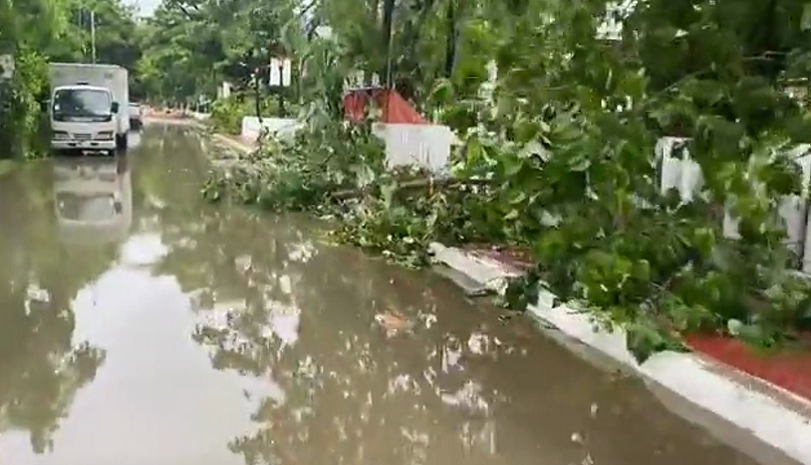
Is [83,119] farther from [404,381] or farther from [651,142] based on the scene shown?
[651,142]

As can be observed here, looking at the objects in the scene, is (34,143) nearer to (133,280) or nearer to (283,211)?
(283,211)

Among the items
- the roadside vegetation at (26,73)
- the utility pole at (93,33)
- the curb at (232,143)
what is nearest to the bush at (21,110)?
the roadside vegetation at (26,73)

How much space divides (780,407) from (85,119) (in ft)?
88.6

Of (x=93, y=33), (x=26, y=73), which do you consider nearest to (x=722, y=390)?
(x=26, y=73)

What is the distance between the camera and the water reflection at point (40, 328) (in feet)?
22.4

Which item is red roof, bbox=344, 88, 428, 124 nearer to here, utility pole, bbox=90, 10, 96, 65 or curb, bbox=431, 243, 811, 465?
curb, bbox=431, 243, 811, 465

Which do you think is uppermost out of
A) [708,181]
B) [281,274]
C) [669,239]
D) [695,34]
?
[695,34]

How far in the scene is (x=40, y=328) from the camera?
909cm

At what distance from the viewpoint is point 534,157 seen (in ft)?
21.8

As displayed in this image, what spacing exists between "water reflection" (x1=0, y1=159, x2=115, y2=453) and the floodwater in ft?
0.08

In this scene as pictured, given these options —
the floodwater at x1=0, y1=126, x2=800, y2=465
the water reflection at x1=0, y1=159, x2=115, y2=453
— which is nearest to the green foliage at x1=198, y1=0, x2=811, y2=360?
the floodwater at x1=0, y1=126, x2=800, y2=465

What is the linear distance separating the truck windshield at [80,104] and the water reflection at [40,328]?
1457 centimetres

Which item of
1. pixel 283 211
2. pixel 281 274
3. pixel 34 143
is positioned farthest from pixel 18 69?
pixel 281 274

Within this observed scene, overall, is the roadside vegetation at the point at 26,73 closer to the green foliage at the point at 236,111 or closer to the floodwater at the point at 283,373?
the floodwater at the point at 283,373
